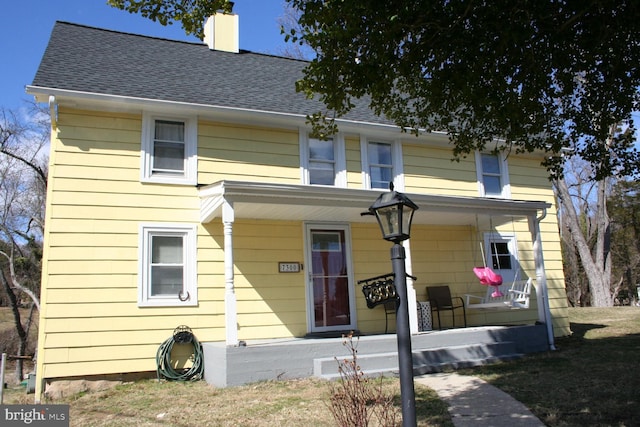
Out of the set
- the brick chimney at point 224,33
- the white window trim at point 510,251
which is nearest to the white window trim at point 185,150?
the brick chimney at point 224,33

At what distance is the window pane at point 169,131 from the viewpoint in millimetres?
9633

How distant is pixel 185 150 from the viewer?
9672 mm

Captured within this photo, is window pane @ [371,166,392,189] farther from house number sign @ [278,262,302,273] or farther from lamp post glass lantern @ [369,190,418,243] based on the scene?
lamp post glass lantern @ [369,190,418,243]

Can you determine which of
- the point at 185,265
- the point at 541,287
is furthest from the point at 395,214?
the point at 541,287

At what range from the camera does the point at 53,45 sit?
413 inches

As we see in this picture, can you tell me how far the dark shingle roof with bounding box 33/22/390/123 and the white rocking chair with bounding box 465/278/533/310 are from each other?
4.34 meters

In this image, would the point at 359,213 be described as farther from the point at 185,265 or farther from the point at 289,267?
the point at 185,265

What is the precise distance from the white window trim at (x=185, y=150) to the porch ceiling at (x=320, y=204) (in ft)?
1.37

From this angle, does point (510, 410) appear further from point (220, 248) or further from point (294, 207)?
point (220, 248)

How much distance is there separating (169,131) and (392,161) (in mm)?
4752

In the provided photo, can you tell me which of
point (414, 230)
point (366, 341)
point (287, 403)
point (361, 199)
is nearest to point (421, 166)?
point (414, 230)

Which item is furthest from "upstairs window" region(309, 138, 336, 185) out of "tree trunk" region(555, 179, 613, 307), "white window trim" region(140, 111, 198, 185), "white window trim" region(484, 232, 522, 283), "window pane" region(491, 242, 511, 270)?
"tree trunk" region(555, 179, 613, 307)

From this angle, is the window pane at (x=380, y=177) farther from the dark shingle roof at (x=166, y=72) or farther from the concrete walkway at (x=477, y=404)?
the concrete walkway at (x=477, y=404)

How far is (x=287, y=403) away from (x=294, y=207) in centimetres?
366
